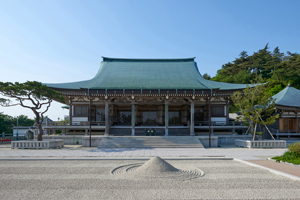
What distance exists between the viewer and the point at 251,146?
18.1 m

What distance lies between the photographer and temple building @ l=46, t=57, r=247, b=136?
Answer: 20656 mm

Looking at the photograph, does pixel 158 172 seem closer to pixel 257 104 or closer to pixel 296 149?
pixel 296 149

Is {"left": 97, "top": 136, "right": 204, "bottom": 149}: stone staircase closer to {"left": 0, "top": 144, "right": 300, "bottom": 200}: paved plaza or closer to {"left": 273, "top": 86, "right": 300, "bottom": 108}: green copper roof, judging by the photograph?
{"left": 0, "top": 144, "right": 300, "bottom": 200}: paved plaza

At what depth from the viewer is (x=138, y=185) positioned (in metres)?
7.20

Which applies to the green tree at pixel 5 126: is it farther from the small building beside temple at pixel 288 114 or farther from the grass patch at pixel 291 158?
the small building beside temple at pixel 288 114

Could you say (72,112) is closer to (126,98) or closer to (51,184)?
(126,98)

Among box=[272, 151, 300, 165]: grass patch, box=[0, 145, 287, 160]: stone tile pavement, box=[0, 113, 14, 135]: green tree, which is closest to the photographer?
box=[272, 151, 300, 165]: grass patch

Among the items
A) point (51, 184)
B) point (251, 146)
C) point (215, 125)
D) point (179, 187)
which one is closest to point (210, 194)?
point (179, 187)

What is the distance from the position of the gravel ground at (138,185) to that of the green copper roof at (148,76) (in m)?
12.4

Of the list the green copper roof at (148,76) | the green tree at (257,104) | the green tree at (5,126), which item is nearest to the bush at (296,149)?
the green tree at (257,104)

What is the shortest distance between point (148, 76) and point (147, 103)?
4013 mm

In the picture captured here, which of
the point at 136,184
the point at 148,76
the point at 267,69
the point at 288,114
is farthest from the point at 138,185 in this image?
the point at 267,69

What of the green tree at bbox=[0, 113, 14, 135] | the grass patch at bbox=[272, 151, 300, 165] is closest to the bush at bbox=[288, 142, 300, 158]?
the grass patch at bbox=[272, 151, 300, 165]

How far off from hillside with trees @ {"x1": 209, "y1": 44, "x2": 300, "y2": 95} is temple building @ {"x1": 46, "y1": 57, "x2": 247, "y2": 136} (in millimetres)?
21570
